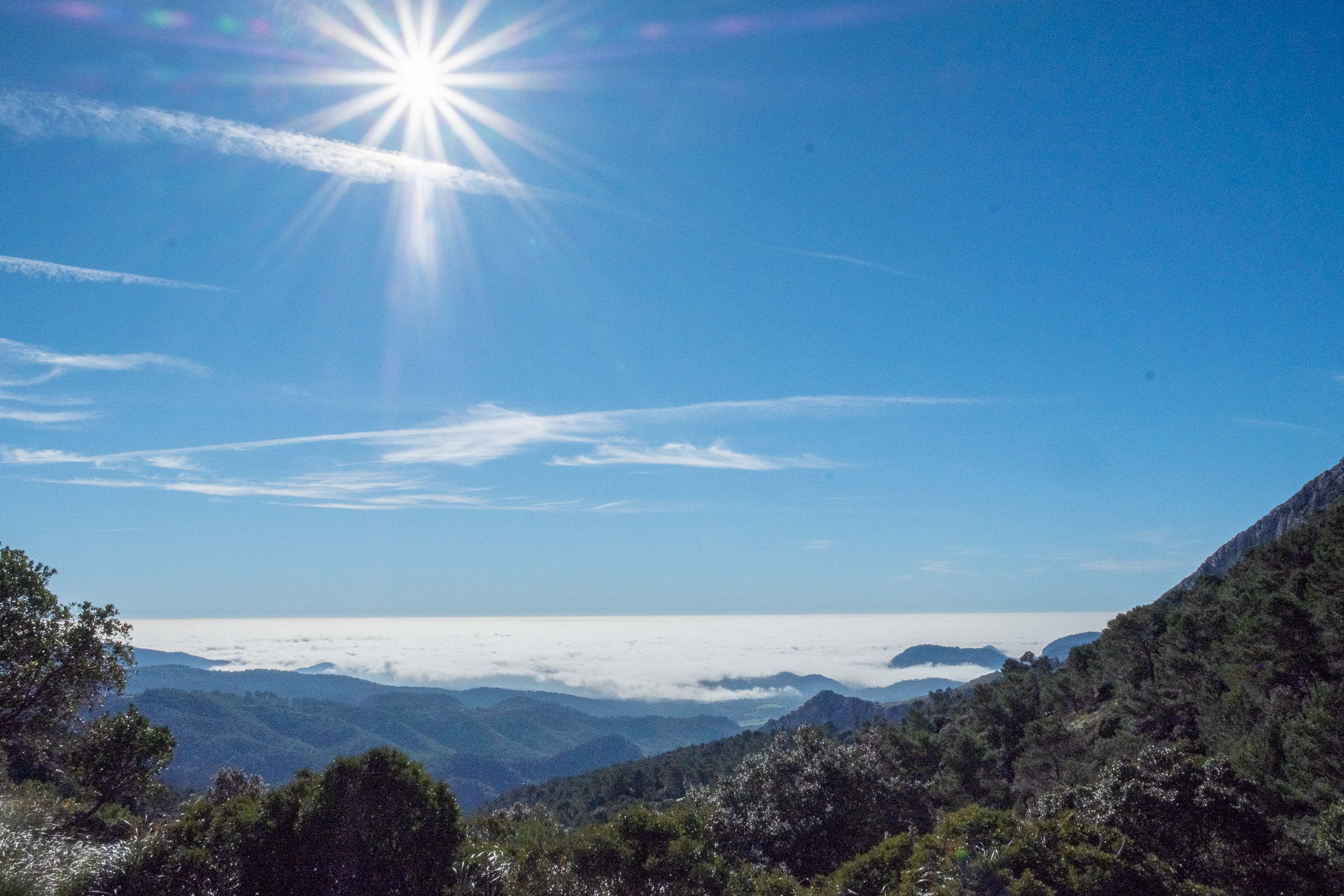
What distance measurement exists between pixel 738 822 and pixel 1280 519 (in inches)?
7347

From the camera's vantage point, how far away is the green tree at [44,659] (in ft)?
63.7

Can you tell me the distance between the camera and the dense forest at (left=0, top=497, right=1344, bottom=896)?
14531 mm

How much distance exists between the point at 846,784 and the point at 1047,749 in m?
34.9

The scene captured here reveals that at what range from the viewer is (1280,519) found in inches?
6176

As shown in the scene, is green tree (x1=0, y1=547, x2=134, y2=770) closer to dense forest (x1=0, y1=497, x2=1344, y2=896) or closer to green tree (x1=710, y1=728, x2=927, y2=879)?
dense forest (x1=0, y1=497, x2=1344, y2=896)

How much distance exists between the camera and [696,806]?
25828mm

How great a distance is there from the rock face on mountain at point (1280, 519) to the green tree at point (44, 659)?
464ft

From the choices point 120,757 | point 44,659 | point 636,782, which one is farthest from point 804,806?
point 636,782

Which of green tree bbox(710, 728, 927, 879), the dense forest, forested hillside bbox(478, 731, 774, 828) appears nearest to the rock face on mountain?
forested hillside bbox(478, 731, 774, 828)

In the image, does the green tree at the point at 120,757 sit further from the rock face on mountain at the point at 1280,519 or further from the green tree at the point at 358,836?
the rock face on mountain at the point at 1280,519

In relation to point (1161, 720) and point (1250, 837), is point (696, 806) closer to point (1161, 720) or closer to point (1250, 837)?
point (1250, 837)

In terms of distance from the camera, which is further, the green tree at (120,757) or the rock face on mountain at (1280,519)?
the rock face on mountain at (1280,519)

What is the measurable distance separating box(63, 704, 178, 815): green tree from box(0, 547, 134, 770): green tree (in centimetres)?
735

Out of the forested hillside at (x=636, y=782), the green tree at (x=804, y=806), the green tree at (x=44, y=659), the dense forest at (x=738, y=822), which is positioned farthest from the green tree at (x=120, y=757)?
the forested hillside at (x=636, y=782)
